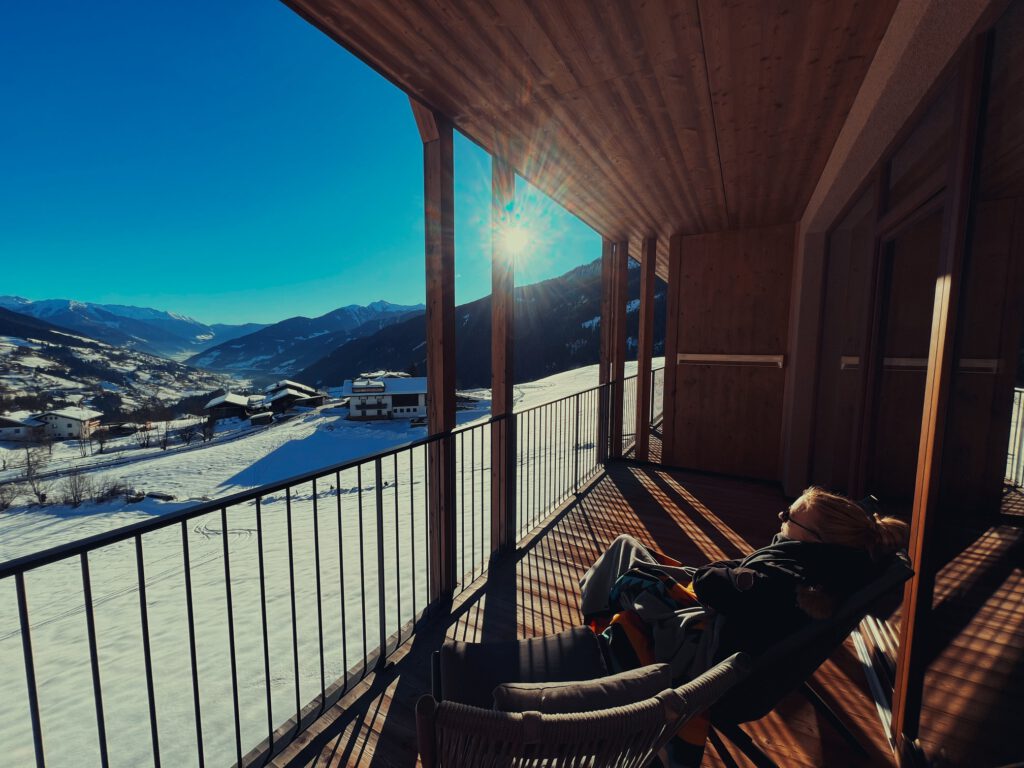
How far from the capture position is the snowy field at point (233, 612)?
11.2ft

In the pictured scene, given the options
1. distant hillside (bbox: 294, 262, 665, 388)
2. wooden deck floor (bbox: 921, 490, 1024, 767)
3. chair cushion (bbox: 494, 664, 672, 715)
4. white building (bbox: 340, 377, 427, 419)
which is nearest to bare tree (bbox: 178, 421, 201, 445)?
white building (bbox: 340, 377, 427, 419)

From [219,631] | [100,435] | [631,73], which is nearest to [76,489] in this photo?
[100,435]

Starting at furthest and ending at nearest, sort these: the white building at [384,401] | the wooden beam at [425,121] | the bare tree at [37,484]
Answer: the white building at [384,401] → the bare tree at [37,484] → the wooden beam at [425,121]

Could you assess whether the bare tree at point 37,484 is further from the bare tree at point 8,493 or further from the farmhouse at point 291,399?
the farmhouse at point 291,399

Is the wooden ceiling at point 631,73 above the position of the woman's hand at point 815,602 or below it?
above

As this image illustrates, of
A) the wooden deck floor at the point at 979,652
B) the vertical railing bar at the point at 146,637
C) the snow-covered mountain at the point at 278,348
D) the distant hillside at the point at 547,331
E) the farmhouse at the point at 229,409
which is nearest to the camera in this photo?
the vertical railing bar at the point at 146,637

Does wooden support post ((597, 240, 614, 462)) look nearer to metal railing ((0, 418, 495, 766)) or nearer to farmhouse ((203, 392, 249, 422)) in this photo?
metal railing ((0, 418, 495, 766))

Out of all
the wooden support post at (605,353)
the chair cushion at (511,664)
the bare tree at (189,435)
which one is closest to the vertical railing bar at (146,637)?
the chair cushion at (511,664)

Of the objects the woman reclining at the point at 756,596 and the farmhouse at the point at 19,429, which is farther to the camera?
the farmhouse at the point at 19,429

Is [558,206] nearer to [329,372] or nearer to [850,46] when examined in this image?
[850,46]

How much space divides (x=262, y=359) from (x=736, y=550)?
185 meters

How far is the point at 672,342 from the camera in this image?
4.73 m

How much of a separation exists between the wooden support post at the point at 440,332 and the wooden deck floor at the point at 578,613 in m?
0.32

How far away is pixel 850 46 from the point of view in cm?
175
